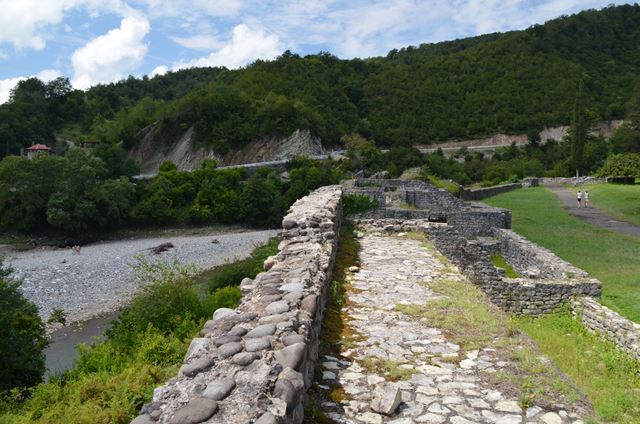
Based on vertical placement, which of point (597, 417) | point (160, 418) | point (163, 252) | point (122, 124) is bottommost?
point (163, 252)

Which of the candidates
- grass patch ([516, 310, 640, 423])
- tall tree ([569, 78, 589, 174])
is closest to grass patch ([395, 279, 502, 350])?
grass patch ([516, 310, 640, 423])

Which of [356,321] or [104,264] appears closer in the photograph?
[356,321]

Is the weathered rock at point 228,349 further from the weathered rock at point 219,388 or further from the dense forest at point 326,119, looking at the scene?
the dense forest at point 326,119

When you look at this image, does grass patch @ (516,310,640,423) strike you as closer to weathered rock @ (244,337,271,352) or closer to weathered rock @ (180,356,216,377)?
weathered rock @ (244,337,271,352)

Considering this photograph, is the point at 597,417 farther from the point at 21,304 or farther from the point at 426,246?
the point at 21,304

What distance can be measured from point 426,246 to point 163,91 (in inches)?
5485

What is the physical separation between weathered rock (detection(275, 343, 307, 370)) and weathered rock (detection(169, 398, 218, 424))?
74 centimetres

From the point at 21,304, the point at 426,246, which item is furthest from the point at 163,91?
the point at 426,246

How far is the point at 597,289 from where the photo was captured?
1028cm

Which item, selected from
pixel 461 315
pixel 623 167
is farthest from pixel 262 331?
pixel 623 167

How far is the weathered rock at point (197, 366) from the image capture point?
3.48 metres

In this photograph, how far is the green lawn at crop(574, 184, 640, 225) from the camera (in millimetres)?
26156

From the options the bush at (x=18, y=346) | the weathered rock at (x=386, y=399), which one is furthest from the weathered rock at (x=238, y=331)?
the bush at (x=18, y=346)

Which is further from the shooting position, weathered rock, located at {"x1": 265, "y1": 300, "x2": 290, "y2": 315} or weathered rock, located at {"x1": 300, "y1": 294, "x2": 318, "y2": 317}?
weathered rock, located at {"x1": 300, "y1": 294, "x2": 318, "y2": 317}
